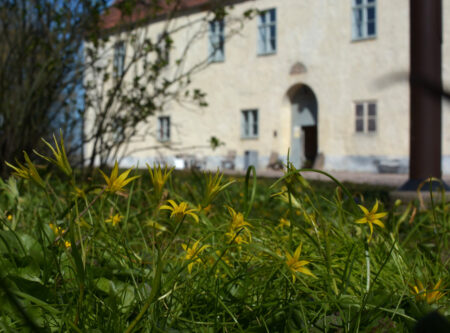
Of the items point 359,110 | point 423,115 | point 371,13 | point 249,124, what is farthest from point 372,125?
point 423,115

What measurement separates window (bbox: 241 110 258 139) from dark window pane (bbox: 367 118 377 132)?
368 cm

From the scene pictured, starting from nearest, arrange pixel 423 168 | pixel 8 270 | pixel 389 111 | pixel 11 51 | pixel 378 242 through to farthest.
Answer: pixel 8 270, pixel 378 242, pixel 423 168, pixel 11 51, pixel 389 111

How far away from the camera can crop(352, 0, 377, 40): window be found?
14522mm

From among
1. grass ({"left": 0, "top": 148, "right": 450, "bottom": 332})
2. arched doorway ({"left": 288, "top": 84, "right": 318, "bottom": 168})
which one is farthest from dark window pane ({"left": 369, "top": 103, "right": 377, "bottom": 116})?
grass ({"left": 0, "top": 148, "right": 450, "bottom": 332})

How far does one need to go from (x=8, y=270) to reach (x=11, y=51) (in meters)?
2.94

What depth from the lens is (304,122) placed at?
16141 millimetres

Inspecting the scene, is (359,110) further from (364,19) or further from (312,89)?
(364,19)

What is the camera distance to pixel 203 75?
1720 centimetres

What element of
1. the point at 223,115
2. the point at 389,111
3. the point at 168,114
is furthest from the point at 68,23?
the point at 168,114

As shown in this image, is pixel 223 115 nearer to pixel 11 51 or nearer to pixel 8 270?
pixel 11 51

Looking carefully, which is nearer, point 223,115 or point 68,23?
point 68,23

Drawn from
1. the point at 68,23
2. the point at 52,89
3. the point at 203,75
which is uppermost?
the point at 203,75

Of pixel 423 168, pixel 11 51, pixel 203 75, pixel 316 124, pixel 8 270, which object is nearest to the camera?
pixel 8 270

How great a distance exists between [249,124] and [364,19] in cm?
480
